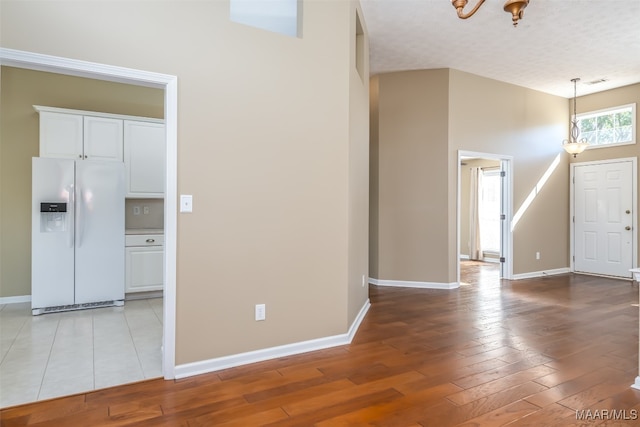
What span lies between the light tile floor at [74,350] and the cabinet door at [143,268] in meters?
0.43

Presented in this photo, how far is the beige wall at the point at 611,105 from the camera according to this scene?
6105 mm

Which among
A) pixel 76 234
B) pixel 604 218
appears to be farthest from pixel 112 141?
pixel 604 218

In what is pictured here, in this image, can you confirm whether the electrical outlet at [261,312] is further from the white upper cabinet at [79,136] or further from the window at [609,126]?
the window at [609,126]

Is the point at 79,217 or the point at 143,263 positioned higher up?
the point at 79,217

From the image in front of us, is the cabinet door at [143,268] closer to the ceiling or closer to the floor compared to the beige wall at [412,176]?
closer to the floor

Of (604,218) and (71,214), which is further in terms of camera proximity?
Result: (604,218)

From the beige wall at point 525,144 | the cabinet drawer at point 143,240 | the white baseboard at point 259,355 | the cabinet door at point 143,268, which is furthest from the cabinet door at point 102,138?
the beige wall at point 525,144

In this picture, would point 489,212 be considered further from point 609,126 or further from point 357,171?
point 357,171

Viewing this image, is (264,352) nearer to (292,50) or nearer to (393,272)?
(292,50)

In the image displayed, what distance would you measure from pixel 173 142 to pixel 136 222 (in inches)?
127

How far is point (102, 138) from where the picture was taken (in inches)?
178

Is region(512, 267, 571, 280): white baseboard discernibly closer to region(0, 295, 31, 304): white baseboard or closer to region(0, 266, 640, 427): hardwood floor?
region(0, 266, 640, 427): hardwood floor

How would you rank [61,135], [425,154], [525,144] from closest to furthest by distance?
[61,135] < [425,154] < [525,144]

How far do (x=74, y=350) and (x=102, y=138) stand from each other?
2676 mm
